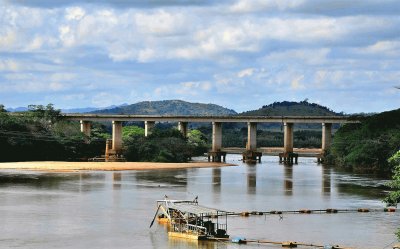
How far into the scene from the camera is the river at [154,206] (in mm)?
62094

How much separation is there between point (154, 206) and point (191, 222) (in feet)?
59.1

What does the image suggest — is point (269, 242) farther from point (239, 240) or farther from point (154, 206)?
point (154, 206)

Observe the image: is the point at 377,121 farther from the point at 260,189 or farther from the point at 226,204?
the point at 226,204

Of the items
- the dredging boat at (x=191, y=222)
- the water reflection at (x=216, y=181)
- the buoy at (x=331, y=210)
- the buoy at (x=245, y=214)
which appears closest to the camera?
the dredging boat at (x=191, y=222)

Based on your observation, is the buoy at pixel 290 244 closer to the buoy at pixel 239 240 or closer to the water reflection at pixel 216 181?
the buoy at pixel 239 240

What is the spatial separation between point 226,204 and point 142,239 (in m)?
24.7

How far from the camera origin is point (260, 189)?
107 m

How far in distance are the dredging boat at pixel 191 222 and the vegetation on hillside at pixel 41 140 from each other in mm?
→ 98632

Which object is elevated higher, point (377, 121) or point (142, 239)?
point (377, 121)

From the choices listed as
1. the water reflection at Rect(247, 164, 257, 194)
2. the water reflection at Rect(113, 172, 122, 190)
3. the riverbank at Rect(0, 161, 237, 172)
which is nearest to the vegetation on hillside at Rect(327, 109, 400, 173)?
the water reflection at Rect(247, 164, 257, 194)

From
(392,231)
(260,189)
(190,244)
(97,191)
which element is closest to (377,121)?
(260,189)

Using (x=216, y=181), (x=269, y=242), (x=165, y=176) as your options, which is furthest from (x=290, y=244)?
(x=165, y=176)

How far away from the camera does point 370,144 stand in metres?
148

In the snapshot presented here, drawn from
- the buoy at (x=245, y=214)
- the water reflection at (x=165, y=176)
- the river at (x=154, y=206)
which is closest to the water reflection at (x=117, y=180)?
the river at (x=154, y=206)
